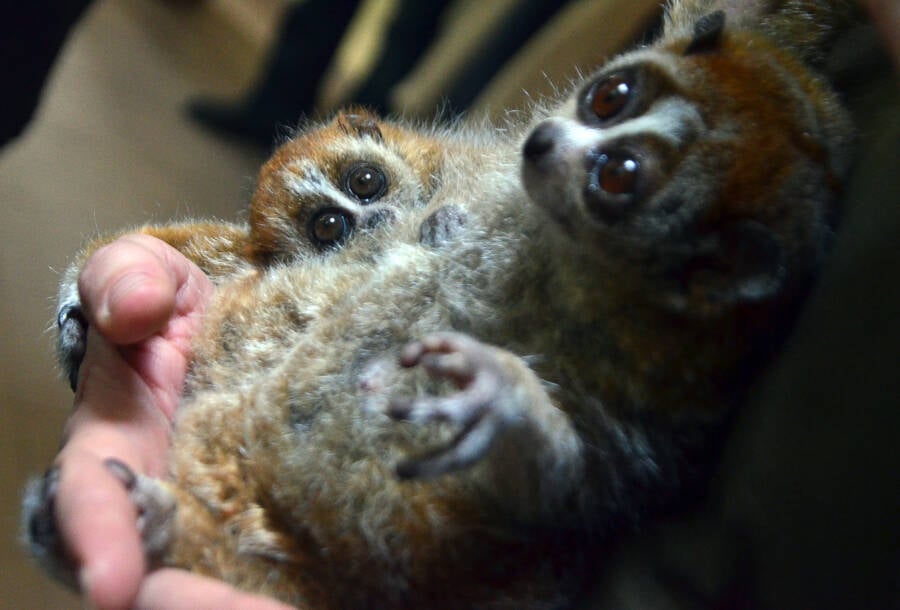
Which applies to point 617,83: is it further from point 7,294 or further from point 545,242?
point 7,294

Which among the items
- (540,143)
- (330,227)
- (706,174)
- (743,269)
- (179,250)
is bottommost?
(743,269)

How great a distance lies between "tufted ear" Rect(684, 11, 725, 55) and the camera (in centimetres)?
111

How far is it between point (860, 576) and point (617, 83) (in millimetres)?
715

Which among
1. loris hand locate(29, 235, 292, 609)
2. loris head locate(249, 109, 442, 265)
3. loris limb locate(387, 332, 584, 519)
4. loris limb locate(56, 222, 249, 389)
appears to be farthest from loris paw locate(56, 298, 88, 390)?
loris limb locate(387, 332, 584, 519)

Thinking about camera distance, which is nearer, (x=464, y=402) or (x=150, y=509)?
(x=464, y=402)

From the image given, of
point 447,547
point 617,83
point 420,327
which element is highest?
point 617,83

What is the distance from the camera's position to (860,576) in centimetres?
78

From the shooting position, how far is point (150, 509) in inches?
43.1

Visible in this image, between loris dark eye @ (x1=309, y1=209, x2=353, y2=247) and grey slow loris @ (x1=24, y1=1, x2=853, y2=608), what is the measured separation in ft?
1.59

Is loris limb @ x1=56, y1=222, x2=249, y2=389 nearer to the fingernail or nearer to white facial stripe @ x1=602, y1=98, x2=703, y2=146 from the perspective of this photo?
the fingernail

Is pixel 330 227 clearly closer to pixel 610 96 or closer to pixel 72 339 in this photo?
pixel 72 339

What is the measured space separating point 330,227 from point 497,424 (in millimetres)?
936

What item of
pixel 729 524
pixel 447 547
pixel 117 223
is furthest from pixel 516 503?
pixel 117 223

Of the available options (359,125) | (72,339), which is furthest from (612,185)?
(72,339)
